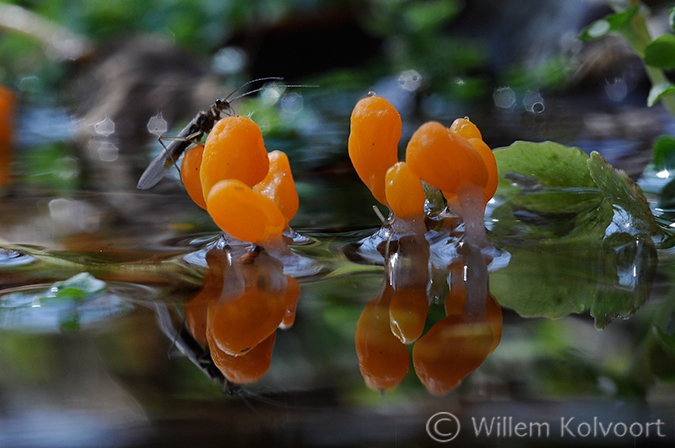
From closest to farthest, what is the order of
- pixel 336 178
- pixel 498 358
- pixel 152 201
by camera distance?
pixel 498 358
pixel 152 201
pixel 336 178

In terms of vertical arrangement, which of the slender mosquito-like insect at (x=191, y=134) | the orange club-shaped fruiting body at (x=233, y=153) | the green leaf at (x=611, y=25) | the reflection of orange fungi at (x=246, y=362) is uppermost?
the green leaf at (x=611, y=25)

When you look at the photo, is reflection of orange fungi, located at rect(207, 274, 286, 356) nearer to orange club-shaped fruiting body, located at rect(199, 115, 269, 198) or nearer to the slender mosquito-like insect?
orange club-shaped fruiting body, located at rect(199, 115, 269, 198)

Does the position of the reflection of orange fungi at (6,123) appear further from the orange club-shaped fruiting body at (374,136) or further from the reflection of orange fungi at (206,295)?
the orange club-shaped fruiting body at (374,136)

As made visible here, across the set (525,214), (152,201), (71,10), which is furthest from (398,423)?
(71,10)

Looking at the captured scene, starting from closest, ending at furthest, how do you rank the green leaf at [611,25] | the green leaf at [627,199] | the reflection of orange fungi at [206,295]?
the reflection of orange fungi at [206,295]
the green leaf at [627,199]
the green leaf at [611,25]

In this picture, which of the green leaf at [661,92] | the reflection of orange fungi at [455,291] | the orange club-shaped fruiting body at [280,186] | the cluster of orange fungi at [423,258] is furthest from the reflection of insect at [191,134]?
the green leaf at [661,92]

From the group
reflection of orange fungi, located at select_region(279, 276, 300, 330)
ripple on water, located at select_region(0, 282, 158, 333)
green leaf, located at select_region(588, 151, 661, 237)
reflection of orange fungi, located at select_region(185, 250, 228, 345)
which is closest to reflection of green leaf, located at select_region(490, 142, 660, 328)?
green leaf, located at select_region(588, 151, 661, 237)

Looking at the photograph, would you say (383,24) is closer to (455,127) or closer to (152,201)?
(152,201)

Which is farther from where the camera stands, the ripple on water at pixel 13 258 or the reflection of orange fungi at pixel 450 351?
the ripple on water at pixel 13 258
